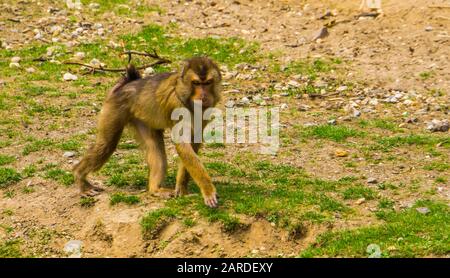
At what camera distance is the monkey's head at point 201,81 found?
27.3ft

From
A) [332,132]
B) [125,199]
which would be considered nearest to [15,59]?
[332,132]

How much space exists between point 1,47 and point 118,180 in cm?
758

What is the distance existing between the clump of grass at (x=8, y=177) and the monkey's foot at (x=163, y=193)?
195 cm

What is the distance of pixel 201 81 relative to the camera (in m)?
8.34

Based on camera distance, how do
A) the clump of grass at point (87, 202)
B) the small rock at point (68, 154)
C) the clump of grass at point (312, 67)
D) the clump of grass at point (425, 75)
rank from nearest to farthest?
the clump of grass at point (87, 202) → the small rock at point (68, 154) → the clump of grass at point (425, 75) → the clump of grass at point (312, 67)

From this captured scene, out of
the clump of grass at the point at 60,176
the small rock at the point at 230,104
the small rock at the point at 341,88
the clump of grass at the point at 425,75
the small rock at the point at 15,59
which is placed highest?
the small rock at the point at 15,59

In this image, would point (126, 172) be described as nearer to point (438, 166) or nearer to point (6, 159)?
point (6, 159)

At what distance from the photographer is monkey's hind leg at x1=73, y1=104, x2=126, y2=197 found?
922 cm

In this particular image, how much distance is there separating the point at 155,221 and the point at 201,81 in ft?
5.29

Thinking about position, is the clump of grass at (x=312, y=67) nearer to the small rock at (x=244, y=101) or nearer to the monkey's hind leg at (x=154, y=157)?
the small rock at (x=244, y=101)

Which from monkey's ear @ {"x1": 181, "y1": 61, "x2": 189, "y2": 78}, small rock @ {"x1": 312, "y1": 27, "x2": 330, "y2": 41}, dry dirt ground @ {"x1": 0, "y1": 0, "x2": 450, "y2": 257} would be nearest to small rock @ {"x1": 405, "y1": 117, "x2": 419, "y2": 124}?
dry dirt ground @ {"x1": 0, "y1": 0, "x2": 450, "y2": 257}

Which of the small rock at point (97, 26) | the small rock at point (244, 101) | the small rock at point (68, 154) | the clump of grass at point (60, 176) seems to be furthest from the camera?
the small rock at point (97, 26)

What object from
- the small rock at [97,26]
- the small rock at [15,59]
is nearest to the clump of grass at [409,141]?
the small rock at [15,59]
